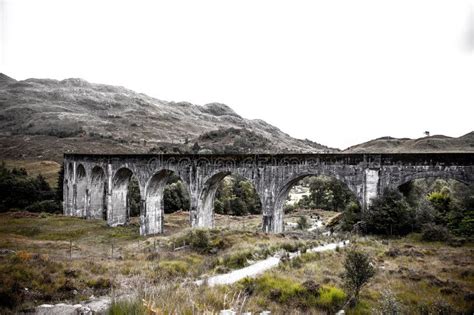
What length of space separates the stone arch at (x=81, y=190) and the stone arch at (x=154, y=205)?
45.4ft

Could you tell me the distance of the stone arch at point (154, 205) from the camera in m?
30.4

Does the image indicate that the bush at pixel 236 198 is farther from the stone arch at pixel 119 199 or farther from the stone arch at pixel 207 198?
the stone arch at pixel 207 198

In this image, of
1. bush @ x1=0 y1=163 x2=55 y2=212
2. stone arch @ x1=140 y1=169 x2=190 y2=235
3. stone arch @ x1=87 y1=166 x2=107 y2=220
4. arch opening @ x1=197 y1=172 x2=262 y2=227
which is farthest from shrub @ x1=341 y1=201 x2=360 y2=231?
bush @ x1=0 y1=163 x2=55 y2=212

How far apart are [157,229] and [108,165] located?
865 cm

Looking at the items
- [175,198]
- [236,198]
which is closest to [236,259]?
[175,198]

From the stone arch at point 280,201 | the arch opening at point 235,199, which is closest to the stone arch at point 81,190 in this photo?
the arch opening at point 235,199

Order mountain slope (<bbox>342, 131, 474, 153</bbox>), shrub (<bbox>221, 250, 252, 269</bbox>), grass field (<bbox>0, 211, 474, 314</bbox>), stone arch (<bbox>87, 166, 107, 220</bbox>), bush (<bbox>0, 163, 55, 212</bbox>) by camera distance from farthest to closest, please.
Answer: mountain slope (<bbox>342, 131, 474, 153</bbox>) → bush (<bbox>0, 163, 55, 212</bbox>) → stone arch (<bbox>87, 166, 107, 220</bbox>) → shrub (<bbox>221, 250, 252, 269</bbox>) → grass field (<bbox>0, 211, 474, 314</bbox>)

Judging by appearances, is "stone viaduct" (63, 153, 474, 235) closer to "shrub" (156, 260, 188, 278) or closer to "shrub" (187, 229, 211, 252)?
"shrub" (187, 229, 211, 252)

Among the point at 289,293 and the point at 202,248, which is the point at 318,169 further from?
the point at 289,293

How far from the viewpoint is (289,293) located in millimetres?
10359

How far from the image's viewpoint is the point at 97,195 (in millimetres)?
39438

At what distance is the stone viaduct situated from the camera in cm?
1908

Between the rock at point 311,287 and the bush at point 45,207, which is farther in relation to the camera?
the bush at point 45,207

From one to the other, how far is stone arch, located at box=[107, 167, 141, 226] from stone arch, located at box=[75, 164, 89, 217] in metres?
7.27
